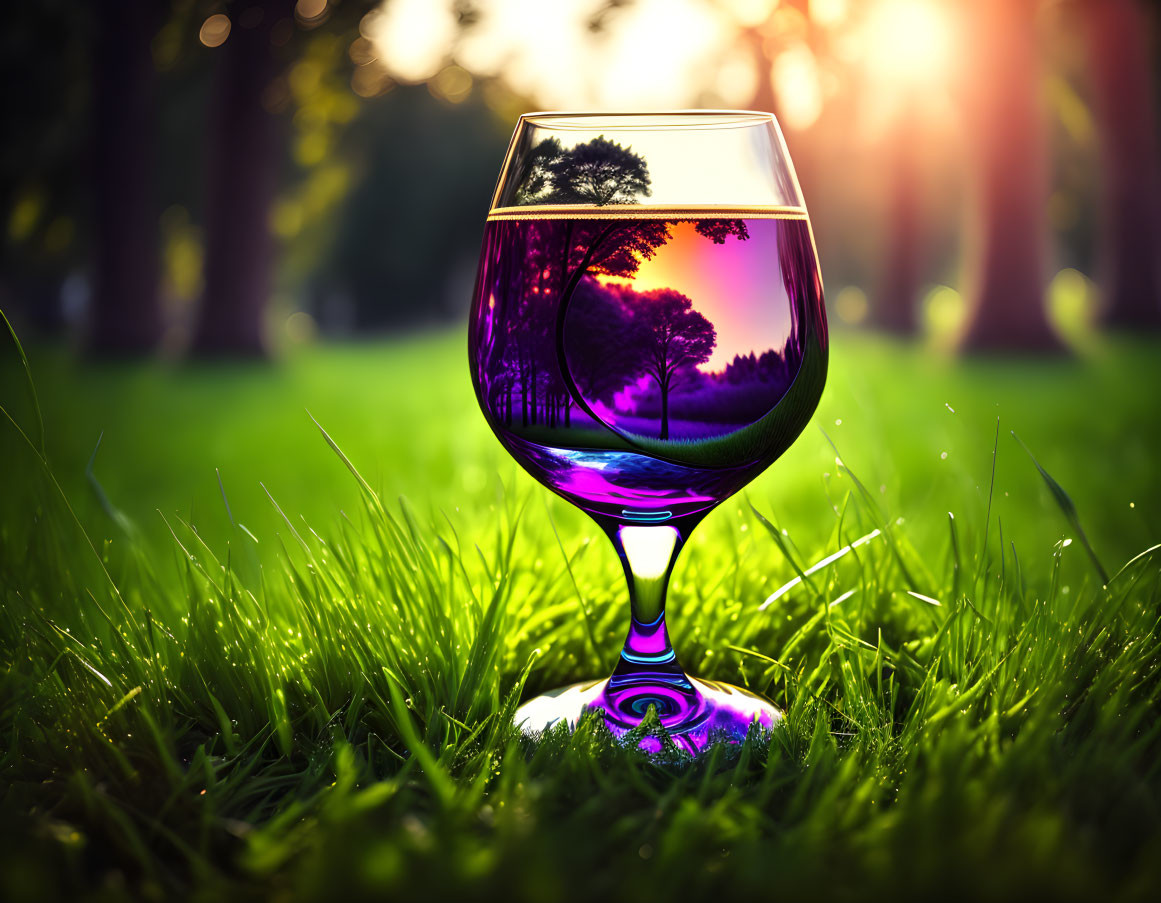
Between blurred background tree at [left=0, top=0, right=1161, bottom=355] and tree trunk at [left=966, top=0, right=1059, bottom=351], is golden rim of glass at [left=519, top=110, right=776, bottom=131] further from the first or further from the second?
tree trunk at [left=966, top=0, right=1059, bottom=351]

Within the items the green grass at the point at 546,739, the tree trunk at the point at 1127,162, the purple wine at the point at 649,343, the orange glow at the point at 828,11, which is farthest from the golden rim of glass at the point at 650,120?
the tree trunk at the point at 1127,162

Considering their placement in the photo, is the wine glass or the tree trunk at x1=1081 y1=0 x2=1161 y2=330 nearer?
the wine glass

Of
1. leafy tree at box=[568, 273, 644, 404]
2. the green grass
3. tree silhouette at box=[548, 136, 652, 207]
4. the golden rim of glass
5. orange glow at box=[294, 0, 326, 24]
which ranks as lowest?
the green grass

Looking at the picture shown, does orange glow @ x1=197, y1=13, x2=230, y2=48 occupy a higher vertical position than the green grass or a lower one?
higher

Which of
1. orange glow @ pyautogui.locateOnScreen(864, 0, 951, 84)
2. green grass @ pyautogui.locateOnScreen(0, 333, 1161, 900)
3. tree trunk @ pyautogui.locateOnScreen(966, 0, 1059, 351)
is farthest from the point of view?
orange glow @ pyautogui.locateOnScreen(864, 0, 951, 84)

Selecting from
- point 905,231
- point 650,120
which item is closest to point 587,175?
point 650,120

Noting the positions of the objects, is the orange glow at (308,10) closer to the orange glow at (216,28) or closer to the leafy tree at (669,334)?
the orange glow at (216,28)

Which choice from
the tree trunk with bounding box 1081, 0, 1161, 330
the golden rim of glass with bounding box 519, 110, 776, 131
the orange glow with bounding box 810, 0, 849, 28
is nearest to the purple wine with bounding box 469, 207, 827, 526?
the golden rim of glass with bounding box 519, 110, 776, 131
